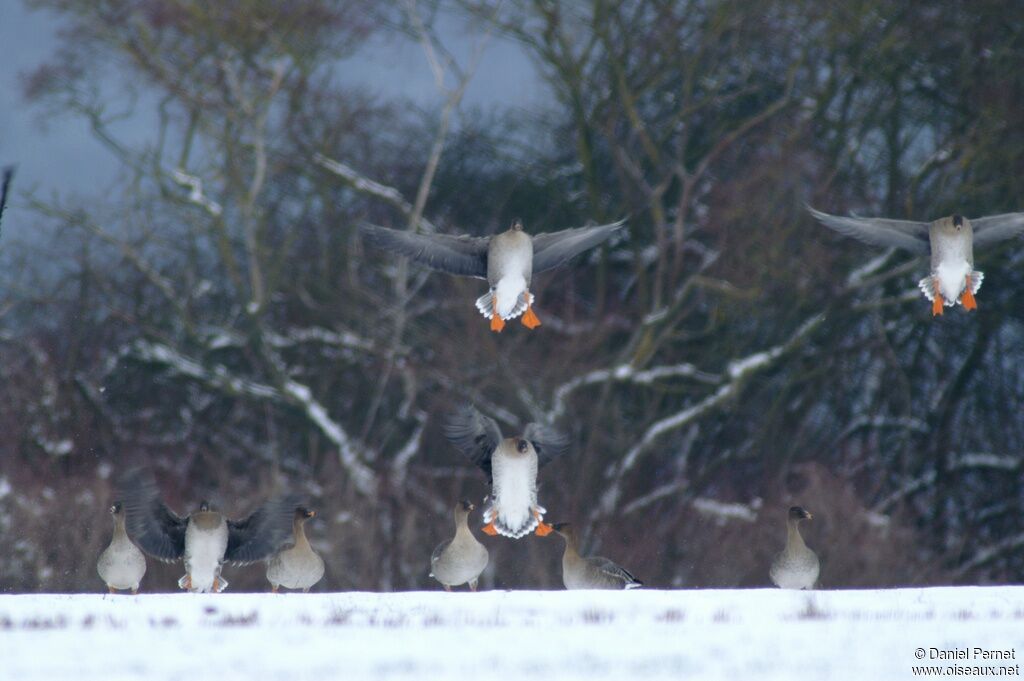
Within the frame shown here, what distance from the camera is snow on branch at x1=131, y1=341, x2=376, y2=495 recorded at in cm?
2281

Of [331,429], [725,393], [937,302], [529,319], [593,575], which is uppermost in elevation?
[725,393]

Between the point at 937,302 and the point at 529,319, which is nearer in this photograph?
the point at 937,302

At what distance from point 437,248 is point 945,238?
3.70m

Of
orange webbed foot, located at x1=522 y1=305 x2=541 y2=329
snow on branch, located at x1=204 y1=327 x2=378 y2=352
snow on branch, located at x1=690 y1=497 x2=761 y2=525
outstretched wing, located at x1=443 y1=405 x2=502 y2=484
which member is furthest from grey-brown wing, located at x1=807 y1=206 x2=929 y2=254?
snow on branch, located at x1=204 y1=327 x2=378 y2=352

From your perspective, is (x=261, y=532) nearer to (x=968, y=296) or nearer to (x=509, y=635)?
(x=509, y=635)

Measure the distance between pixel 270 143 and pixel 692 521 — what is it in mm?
8195

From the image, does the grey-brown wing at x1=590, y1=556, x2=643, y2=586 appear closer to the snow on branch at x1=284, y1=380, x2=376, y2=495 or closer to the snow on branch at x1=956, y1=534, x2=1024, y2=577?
the snow on branch at x1=284, y1=380, x2=376, y2=495

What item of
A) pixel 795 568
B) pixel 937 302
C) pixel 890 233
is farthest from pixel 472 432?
pixel 937 302

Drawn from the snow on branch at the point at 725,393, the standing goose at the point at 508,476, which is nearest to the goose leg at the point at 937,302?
the standing goose at the point at 508,476

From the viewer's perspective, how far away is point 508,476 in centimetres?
1195

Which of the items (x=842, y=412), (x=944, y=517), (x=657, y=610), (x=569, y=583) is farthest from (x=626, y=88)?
(x=657, y=610)

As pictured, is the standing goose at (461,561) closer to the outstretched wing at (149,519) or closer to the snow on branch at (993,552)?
the outstretched wing at (149,519)

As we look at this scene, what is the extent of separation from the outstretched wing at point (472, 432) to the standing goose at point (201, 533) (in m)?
1.41

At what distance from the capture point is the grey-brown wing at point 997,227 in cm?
1189
